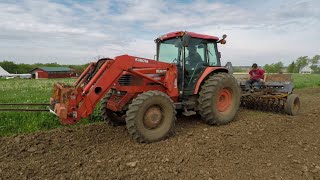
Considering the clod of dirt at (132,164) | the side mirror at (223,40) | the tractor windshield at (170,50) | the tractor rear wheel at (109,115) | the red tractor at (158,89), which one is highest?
the side mirror at (223,40)

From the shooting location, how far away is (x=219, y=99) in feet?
25.9

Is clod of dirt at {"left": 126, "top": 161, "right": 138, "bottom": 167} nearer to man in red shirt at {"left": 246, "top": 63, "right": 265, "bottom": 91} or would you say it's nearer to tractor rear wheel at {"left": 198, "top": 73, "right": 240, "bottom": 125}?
tractor rear wheel at {"left": 198, "top": 73, "right": 240, "bottom": 125}

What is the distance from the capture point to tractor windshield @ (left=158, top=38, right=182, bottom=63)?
24.7ft

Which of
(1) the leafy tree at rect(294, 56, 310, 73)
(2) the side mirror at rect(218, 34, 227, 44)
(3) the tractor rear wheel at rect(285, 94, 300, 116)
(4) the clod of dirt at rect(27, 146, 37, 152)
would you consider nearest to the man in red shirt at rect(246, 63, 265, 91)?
(3) the tractor rear wheel at rect(285, 94, 300, 116)

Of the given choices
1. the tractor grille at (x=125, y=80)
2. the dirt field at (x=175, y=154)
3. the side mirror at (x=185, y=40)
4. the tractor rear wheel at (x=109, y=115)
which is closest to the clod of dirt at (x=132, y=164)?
the dirt field at (x=175, y=154)

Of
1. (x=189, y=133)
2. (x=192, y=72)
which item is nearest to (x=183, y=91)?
(x=192, y=72)

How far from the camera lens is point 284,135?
6777mm

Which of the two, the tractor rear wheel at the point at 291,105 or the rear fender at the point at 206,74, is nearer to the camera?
the rear fender at the point at 206,74

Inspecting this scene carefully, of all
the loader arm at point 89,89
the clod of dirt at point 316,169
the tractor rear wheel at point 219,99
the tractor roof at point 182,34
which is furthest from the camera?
the tractor roof at point 182,34

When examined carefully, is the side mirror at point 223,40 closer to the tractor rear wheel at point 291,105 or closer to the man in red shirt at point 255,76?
the man in red shirt at point 255,76

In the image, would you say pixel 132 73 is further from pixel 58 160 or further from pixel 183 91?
pixel 58 160

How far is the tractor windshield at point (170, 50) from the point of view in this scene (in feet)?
24.7

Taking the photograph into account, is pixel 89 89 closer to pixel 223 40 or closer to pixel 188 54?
pixel 188 54

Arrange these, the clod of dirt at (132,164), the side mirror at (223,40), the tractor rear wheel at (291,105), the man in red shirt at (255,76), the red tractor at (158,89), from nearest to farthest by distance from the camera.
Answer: the clod of dirt at (132,164) → the red tractor at (158,89) → the side mirror at (223,40) → the tractor rear wheel at (291,105) → the man in red shirt at (255,76)
